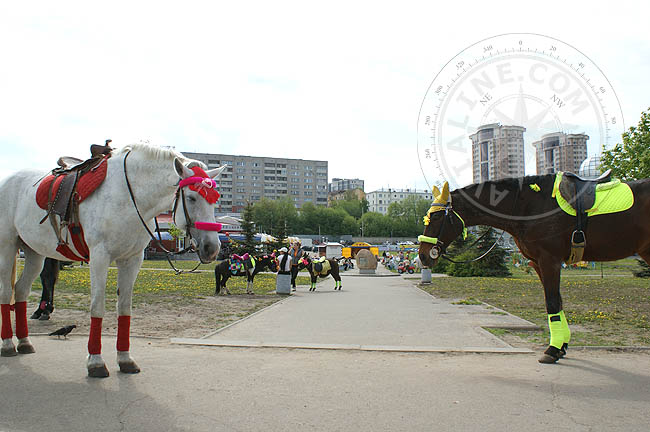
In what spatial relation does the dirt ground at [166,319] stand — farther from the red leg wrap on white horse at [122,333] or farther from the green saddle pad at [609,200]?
the green saddle pad at [609,200]

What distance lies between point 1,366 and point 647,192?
8266 mm

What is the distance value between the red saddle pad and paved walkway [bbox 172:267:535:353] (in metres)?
2.84

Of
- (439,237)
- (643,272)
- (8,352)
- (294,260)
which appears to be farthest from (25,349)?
(643,272)

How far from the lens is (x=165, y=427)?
11.8ft

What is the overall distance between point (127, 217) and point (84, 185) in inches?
29.1

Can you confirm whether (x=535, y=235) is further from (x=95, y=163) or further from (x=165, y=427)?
(x=95, y=163)

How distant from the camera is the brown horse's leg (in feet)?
18.8

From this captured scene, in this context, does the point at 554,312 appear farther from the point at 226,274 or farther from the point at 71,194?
the point at 226,274

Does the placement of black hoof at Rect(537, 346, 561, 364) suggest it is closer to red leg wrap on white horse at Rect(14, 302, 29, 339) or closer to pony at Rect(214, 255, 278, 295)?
red leg wrap on white horse at Rect(14, 302, 29, 339)

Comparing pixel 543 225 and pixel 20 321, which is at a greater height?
pixel 543 225

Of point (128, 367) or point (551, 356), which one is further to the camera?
point (551, 356)

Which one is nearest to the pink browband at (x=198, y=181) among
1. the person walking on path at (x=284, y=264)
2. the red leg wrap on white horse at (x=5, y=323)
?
the red leg wrap on white horse at (x=5, y=323)

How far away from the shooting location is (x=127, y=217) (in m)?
4.98

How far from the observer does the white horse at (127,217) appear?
188 inches
